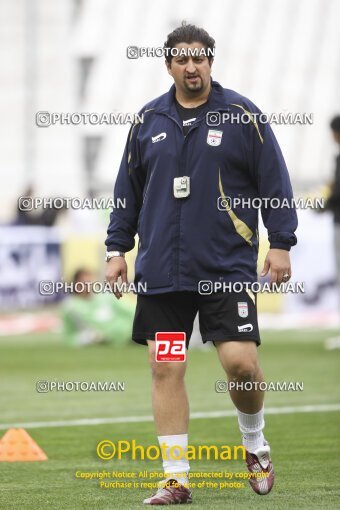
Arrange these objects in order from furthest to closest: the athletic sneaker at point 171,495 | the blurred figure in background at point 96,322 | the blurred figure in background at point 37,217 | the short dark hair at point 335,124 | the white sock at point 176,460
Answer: the blurred figure in background at point 37,217 → the blurred figure in background at point 96,322 → the short dark hair at point 335,124 → the white sock at point 176,460 → the athletic sneaker at point 171,495

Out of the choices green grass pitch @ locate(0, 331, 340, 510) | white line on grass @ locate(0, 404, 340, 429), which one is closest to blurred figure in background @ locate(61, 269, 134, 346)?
green grass pitch @ locate(0, 331, 340, 510)

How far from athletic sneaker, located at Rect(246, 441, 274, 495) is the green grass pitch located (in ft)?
0.16

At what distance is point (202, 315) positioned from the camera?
6832mm

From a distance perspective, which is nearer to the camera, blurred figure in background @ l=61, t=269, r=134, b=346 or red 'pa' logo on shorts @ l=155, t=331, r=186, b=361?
red 'pa' logo on shorts @ l=155, t=331, r=186, b=361

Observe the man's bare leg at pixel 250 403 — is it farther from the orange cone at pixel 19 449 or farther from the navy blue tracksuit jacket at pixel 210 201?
the orange cone at pixel 19 449

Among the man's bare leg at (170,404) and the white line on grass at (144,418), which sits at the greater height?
the man's bare leg at (170,404)

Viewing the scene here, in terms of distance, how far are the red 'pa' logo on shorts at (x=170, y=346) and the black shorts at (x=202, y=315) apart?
39mm

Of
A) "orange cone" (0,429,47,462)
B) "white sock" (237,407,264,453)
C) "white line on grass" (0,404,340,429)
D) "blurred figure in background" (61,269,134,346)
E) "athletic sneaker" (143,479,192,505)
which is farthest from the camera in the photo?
"blurred figure in background" (61,269,134,346)

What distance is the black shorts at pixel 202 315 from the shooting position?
673 cm

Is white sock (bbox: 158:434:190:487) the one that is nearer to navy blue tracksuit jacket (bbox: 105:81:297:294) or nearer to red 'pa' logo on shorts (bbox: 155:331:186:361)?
red 'pa' logo on shorts (bbox: 155:331:186:361)

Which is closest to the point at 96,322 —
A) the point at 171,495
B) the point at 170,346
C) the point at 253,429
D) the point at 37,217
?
the point at 37,217

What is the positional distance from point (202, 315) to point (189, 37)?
4.17 ft

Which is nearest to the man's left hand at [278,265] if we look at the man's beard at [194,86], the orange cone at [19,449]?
the man's beard at [194,86]

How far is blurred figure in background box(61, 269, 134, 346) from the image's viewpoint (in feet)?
60.5
